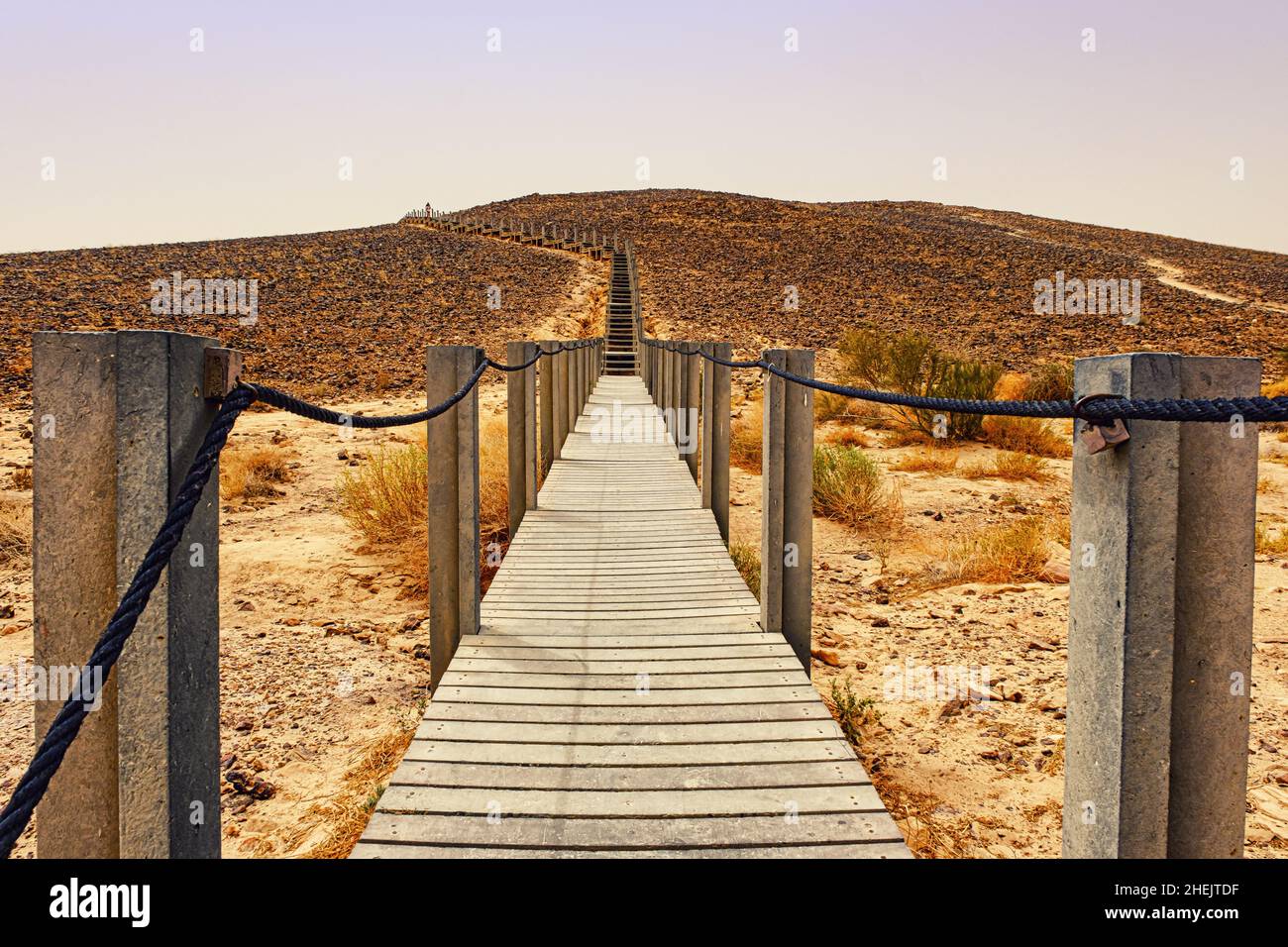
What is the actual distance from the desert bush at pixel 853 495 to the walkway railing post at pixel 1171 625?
22.7ft

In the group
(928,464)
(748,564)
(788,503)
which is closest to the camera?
(788,503)

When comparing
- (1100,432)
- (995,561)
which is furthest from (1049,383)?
(1100,432)

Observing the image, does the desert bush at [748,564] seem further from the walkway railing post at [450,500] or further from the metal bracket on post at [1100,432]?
the metal bracket on post at [1100,432]

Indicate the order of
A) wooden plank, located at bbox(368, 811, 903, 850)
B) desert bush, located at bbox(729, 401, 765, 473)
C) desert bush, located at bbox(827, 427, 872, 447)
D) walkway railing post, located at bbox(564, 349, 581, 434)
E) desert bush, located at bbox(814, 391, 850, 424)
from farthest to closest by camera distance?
desert bush, located at bbox(814, 391, 850, 424)
desert bush, located at bbox(827, 427, 872, 447)
desert bush, located at bbox(729, 401, 765, 473)
walkway railing post, located at bbox(564, 349, 581, 434)
wooden plank, located at bbox(368, 811, 903, 850)

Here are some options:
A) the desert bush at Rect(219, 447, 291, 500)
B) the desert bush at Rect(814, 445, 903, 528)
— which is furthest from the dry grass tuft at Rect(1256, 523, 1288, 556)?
the desert bush at Rect(219, 447, 291, 500)

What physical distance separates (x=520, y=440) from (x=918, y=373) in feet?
36.2

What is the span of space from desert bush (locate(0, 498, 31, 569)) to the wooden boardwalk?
4858 millimetres

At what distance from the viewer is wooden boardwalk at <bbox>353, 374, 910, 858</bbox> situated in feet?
7.36

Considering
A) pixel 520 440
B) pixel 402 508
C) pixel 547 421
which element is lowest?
pixel 402 508

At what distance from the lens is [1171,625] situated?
52.0 inches

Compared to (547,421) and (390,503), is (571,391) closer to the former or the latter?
(547,421)

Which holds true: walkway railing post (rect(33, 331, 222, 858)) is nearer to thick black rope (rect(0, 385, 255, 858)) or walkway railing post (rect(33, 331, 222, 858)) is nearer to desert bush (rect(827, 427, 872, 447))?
thick black rope (rect(0, 385, 255, 858))

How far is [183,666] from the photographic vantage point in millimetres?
1348

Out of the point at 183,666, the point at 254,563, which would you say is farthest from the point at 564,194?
the point at 183,666
